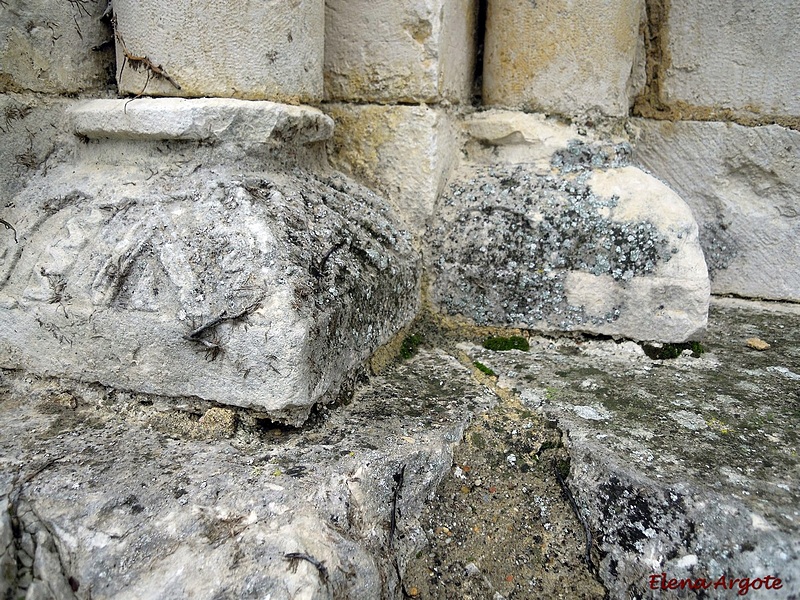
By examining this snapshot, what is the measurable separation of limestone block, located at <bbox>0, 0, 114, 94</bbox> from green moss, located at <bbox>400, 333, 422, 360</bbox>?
1050mm

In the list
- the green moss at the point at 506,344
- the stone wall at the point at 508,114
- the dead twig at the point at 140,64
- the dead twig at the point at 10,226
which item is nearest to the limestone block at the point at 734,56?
the stone wall at the point at 508,114

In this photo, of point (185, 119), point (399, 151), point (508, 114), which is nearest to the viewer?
point (185, 119)

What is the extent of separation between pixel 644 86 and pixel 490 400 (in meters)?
1.29

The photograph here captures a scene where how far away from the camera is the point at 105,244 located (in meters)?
1.34

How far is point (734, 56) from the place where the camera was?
6.21 feet

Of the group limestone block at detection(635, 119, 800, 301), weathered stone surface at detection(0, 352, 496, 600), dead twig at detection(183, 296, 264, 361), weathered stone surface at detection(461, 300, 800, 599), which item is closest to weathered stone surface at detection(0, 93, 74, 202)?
weathered stone surface at detection(0, 352, 496, 600)

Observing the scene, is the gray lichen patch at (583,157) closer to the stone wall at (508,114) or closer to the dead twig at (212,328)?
the stone wall at (508,114)

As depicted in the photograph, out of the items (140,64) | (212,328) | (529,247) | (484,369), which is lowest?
(484,369)

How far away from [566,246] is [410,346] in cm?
52

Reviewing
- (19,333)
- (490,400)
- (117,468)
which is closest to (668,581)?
(490,400)

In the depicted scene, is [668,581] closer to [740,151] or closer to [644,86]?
[740,151]

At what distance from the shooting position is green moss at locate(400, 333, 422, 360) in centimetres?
166

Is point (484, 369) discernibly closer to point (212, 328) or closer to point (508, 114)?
point (212, 328)

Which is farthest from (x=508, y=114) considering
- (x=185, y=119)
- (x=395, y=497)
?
(x=395, y=497)
